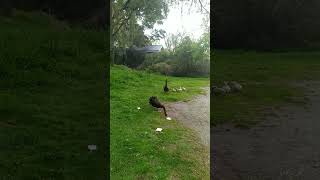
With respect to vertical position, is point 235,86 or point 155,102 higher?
point 235,86

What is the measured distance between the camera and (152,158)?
6.29m

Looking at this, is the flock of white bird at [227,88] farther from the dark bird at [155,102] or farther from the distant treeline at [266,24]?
the dark bird at [155,102]

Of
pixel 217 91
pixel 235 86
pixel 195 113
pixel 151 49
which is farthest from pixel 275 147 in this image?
pixel 151 49

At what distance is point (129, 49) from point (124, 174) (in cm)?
205

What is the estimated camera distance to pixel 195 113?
22.9ft

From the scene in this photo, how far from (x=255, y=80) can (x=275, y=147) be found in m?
0.99

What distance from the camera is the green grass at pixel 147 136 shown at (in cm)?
618

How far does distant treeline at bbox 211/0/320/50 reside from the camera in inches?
276
